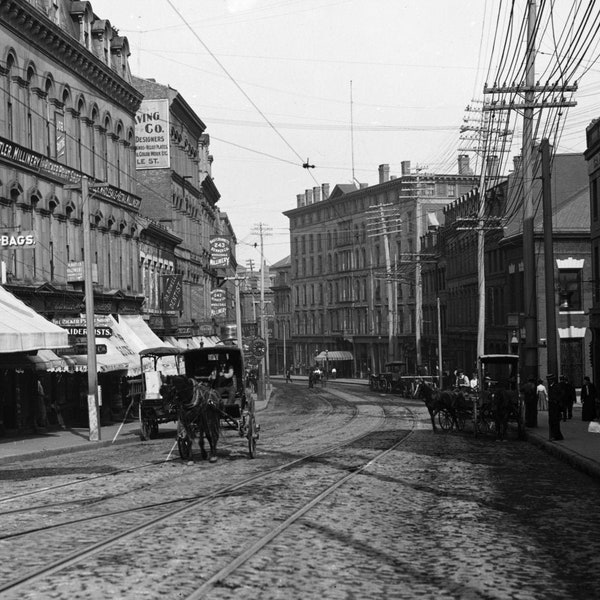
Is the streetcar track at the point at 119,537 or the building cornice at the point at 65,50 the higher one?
the building cornice at the point at 65,50

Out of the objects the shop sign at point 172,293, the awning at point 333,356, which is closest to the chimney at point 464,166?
the awning at point 333,356

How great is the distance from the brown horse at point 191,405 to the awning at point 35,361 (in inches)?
419

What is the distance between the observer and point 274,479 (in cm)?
1845

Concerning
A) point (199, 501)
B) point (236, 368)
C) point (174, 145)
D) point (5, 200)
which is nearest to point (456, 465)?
point (199, 501)

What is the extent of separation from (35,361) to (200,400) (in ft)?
41.2

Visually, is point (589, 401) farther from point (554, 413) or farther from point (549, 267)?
point (554, 413)

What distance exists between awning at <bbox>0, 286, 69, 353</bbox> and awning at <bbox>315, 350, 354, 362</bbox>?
9725cm

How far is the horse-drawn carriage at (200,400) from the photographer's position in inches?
833

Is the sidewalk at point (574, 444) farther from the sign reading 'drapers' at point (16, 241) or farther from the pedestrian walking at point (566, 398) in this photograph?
the sign reading 'drapers' at point (16, 241)

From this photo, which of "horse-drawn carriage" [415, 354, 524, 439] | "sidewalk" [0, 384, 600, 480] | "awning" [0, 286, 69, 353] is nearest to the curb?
"sidewalk" [0, 384, 600, 480]

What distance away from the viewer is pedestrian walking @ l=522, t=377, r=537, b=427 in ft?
105

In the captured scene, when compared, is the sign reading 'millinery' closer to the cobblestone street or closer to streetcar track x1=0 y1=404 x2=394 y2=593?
the cobblestone street

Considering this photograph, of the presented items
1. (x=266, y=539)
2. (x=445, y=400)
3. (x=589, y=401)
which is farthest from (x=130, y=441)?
(x=266, y=539)

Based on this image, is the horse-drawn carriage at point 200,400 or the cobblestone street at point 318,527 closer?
the cobblestone street at point 318,527
